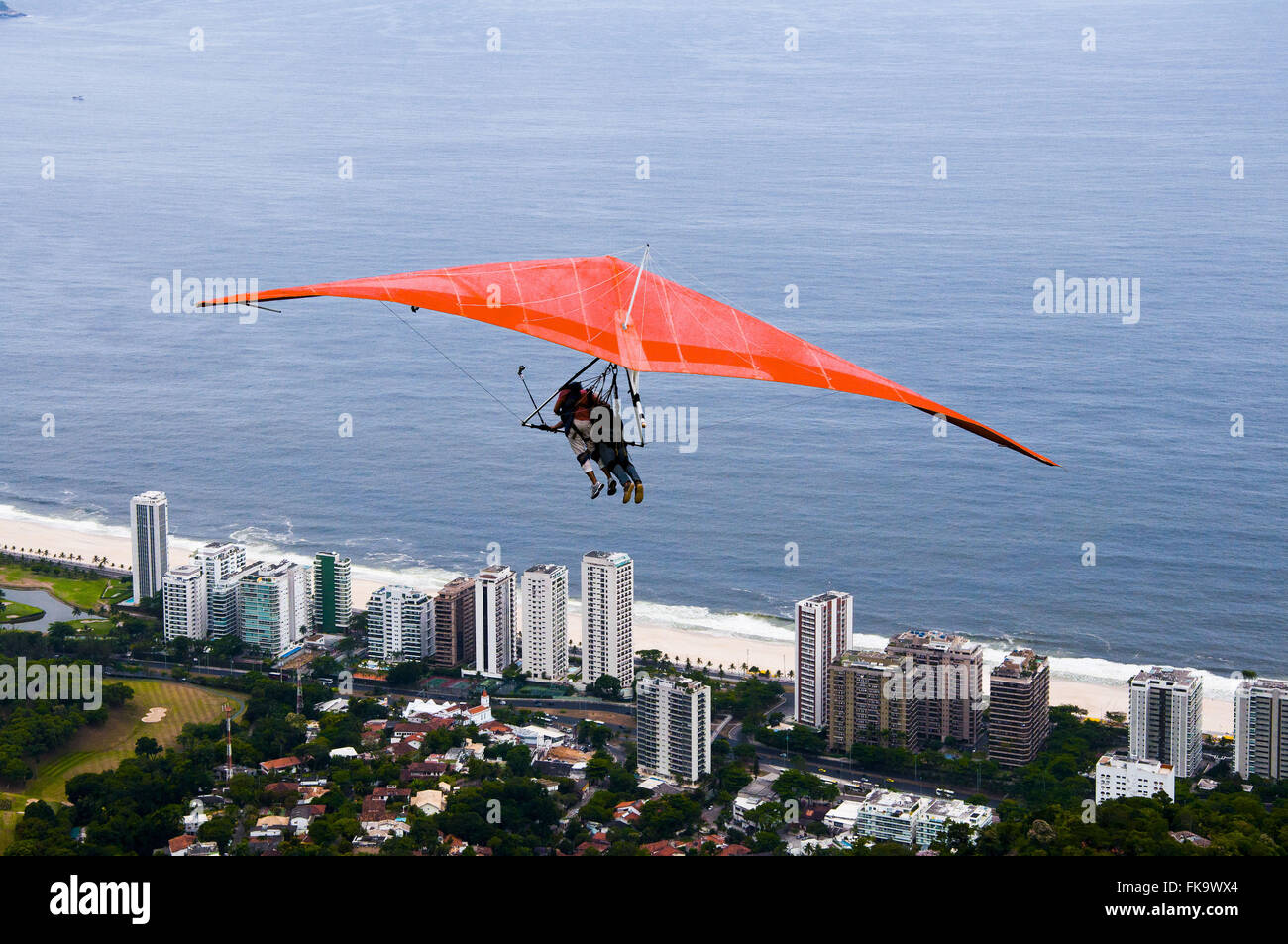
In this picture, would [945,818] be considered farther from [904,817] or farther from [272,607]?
[272,607]

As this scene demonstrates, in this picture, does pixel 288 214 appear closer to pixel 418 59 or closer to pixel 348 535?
pixel 348 535

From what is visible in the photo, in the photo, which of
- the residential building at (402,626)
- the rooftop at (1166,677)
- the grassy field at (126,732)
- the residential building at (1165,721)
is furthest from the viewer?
the residential building at (402,626)

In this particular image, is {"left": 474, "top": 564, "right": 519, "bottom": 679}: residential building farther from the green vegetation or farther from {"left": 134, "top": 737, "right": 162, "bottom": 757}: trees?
the green vegetation

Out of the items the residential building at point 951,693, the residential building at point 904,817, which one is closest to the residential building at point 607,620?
the residential building at point 951,693

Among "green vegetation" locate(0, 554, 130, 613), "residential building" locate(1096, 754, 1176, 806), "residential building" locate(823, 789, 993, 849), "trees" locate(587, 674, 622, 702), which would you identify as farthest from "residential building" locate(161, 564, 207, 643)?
"residential building" locate(1096, 754, 1176, 806)

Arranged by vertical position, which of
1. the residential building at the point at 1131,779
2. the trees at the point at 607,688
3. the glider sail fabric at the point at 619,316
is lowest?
the residential building at the point at 1131,779

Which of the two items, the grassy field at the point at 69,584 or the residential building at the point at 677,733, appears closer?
the residential building at the point at 677,733

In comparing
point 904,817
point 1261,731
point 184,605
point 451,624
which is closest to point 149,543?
point 184,605

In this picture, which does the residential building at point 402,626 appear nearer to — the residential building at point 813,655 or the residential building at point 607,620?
the residential building at point 607,620

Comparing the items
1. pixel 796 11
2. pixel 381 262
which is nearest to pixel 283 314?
pixel 381 262
